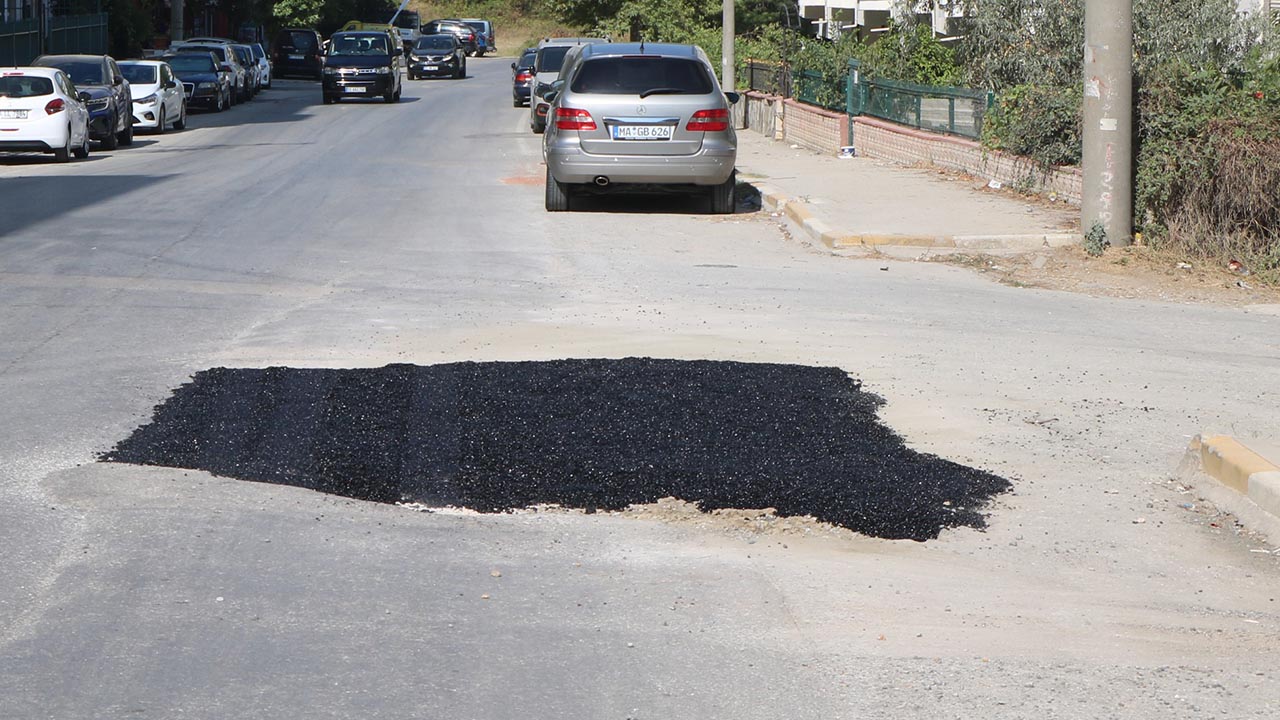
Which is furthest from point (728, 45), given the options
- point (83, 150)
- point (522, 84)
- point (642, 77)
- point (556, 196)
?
point (556, 196)

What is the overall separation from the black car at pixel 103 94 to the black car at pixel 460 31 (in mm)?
54458

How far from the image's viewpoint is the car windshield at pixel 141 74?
31.5 metres

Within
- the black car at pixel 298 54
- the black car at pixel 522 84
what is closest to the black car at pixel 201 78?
the black car at pixel 522 84

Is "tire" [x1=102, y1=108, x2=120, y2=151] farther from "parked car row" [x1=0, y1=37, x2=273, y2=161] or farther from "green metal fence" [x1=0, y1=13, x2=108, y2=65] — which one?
"green metal fence" [x1=0, y1=13, x2=108, y2=65]

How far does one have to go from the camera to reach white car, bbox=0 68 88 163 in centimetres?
2375

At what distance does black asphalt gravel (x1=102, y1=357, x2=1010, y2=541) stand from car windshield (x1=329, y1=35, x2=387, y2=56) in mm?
38582

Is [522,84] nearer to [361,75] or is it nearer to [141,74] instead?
[361,75]

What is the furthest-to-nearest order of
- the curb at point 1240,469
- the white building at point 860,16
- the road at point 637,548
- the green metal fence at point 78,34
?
the green metal fence at point 78,34 → the white building at point 860,16 → the curb at point 1240,469 → the road at point 637,548

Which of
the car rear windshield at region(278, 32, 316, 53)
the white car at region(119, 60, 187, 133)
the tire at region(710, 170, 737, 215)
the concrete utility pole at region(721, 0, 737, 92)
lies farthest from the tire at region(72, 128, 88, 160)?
the car rear windshield at region(278, 32, 316, 53)

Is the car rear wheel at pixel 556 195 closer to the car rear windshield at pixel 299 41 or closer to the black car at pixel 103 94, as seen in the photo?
the black car at pixel 103 94

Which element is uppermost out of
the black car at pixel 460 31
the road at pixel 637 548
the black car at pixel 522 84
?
the black car at pixel 460 31

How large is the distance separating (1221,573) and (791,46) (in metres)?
31.9

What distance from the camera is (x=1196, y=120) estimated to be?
13.6m

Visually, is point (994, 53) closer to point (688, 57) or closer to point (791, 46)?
point (688, 57)
